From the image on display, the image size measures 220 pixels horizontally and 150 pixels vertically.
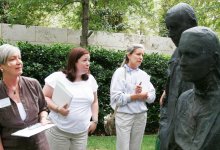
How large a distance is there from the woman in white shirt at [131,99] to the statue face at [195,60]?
3945 mm

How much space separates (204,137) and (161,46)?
571 inches

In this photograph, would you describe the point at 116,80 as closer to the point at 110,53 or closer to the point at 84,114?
the point at 84,114

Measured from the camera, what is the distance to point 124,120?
19.5 feet

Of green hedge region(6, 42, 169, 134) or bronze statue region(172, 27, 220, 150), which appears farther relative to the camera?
green hedge region(6, 42, 169, 134)

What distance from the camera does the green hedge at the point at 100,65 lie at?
9.16 meters

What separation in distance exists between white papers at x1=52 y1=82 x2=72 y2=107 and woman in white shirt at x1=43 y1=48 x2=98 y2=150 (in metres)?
0.05

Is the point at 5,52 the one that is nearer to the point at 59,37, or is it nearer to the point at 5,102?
the point at 5,102

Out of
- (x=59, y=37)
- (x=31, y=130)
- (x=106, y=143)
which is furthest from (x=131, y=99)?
(x=59, y=37)

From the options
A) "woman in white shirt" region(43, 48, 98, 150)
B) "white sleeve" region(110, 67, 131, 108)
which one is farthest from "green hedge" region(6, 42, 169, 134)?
"woman in white shirt" region(43, 48, 98, 150)

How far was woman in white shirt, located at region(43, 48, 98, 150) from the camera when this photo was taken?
16.1 ft

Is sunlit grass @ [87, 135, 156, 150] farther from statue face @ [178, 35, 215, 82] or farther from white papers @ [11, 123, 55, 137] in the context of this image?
statue face @ [178, 35, 215, 82]

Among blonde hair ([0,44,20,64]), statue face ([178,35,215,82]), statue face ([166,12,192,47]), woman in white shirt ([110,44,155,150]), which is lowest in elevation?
woman in white shirt ([110,44,155,150])

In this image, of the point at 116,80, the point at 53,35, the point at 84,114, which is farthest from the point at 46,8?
the point at 84,114

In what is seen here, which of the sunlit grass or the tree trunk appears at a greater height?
the tree trunk
